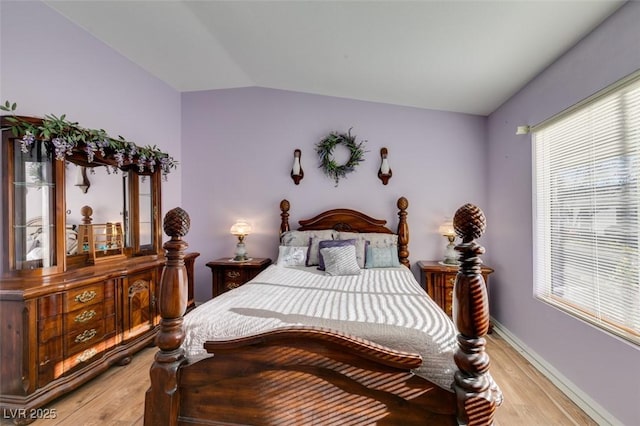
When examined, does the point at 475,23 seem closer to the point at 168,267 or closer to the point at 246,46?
the point at 246,46

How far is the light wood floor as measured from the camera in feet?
5.81

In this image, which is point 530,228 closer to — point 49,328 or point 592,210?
point 592,210

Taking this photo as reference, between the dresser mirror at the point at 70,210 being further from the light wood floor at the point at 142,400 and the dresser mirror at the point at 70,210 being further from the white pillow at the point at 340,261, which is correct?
the white pillow at the point at 340,261

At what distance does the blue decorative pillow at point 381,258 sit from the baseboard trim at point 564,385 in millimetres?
1336

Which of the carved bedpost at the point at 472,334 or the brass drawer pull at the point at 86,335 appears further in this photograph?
the brass drawer pull at the point at 86,335

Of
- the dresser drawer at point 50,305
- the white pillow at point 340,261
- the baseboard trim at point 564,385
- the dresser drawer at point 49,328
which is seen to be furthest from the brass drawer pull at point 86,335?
the baseboard trim at point 564,385

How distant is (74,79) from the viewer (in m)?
2.47

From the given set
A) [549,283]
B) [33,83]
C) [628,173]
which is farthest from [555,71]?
[33,83]

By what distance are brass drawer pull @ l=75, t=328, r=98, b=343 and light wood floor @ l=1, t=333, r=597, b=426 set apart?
39cm

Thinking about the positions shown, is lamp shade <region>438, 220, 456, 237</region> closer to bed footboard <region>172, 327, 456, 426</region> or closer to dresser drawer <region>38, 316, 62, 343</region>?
bed footboard <region>172, 327, 456, 426</region>

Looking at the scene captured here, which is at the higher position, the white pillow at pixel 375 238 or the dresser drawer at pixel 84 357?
the white pillow at pixel 375 238

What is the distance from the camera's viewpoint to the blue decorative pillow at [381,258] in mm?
2980

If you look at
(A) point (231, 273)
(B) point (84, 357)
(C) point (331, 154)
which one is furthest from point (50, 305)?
(C) point (331, 154)

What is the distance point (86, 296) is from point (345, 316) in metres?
2.00
